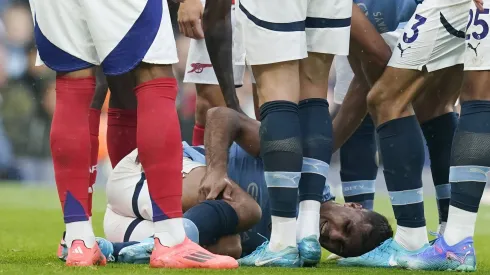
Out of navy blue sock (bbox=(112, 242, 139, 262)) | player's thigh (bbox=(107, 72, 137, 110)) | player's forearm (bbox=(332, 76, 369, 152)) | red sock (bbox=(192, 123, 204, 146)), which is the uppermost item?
player's thigh (bbox=(107, 72, 137, 110))

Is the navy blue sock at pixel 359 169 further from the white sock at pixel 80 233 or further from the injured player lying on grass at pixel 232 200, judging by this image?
the white sock at pixel 80 233

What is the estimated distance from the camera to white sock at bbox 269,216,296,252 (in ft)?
15.7

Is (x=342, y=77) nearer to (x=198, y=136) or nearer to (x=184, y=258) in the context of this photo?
(x=198, y=136)

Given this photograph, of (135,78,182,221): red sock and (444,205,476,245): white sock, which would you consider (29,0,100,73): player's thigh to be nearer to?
(135,78,182,221): red sock

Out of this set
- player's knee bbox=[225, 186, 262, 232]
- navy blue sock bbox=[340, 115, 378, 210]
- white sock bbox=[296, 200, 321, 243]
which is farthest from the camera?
navy blue sock bbox=[340, 115, 378, 210]

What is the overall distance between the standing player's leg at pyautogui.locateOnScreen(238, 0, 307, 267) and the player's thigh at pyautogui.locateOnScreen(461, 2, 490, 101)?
74cm

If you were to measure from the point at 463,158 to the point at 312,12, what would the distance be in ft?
3.21

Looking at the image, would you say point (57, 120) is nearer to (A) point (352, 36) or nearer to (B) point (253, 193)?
(B) point (253, 193)

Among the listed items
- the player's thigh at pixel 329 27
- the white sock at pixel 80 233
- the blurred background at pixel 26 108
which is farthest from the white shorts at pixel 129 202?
the blurred background at pixel 26 108

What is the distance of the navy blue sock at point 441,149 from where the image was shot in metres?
5.66

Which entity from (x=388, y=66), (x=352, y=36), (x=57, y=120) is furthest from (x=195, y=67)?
(x=57, y=120)

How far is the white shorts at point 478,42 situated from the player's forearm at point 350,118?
4.77 feet

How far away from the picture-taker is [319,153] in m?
5.00

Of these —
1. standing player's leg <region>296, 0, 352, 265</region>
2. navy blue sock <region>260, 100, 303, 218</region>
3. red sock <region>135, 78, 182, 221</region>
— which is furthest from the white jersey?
red sock <region>135, 78, 182, 221</region>
